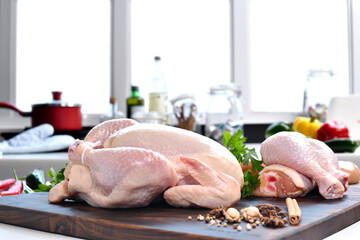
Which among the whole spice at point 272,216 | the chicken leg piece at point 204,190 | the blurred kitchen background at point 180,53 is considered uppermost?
the blurred kitchen background at point 180,53

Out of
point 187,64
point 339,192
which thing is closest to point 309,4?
point 187,64

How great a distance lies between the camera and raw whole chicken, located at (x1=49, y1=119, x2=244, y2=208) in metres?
0.72

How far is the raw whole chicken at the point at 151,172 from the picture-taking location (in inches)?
28.4

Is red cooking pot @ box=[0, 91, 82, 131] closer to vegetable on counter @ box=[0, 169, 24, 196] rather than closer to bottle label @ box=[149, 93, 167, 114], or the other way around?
bottle label @ box=[149, 93, 167, 114]

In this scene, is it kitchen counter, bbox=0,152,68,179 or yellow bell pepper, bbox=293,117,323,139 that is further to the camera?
yellow bell pepper, bbox=293,117,323,139

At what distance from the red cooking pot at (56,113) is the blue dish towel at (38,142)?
0.25 feet

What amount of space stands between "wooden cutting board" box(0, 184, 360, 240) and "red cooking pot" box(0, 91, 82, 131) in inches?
63.8

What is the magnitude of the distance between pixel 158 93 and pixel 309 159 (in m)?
2.08

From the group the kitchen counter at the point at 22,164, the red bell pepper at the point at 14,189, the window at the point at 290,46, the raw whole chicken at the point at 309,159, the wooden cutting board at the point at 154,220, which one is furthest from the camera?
the window at the point at 290,46

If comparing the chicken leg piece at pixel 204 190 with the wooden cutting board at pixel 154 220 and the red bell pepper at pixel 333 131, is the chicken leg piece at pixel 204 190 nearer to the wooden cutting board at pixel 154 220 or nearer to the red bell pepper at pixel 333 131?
the wooden cutting board at pixel 154 220

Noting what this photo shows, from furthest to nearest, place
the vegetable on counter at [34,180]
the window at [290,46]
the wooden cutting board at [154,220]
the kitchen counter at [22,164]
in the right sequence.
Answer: the window at [290,46], the kitchen counter at [22,164], the vegetable on counter at [34,180], the wooden cutting board at [154,220]

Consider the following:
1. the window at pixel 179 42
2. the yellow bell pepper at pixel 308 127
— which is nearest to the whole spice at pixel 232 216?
the yellow bell pepper at pixel 308 127

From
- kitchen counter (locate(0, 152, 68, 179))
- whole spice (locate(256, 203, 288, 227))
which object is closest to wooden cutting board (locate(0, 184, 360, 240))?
whole spice (locate(256, 203, 288, 227))

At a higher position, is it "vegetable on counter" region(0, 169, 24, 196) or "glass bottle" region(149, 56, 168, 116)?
"glass bottle" region(149, 56, 168, 116)
